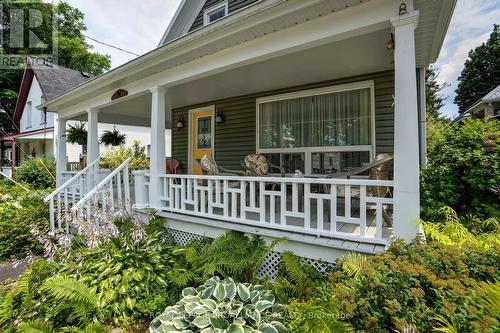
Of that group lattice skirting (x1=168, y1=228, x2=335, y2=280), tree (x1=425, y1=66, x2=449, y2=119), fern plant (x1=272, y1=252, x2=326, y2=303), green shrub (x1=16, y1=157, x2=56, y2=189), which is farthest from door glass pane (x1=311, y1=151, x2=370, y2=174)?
tree (x1=425, y1=66, x2=449, y2=119)

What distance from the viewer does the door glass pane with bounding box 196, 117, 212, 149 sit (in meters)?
7.43

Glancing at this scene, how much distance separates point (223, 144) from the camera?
7.02 metres

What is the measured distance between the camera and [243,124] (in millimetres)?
6582

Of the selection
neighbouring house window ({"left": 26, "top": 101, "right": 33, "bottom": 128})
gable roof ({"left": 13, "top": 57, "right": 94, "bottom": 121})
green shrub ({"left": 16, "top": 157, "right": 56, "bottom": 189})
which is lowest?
green shrub ({"left": 16, "top": 157, "right": 56, "bottom": 189})

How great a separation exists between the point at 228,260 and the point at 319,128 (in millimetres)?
3447

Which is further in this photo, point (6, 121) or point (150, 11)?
point (6, 121)

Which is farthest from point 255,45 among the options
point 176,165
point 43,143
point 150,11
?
point 43,143

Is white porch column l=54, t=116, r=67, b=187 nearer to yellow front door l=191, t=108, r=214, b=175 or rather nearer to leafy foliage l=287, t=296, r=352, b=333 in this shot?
yellow front door l=191, t=108, r=214, b=175

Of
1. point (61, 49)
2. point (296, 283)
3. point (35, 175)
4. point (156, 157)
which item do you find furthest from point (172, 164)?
point (61, 49)

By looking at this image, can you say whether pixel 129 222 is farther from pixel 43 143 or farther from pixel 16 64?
pixel 16 64

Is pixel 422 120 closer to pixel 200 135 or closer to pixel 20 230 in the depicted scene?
pixel 200 135

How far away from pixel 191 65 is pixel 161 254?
2.81m

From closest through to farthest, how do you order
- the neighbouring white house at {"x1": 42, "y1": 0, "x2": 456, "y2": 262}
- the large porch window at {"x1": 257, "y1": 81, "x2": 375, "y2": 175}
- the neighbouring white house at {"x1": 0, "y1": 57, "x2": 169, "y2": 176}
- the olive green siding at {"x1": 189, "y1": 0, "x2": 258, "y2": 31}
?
the neighbouring white house at {"x1": 42, "y1": 0, "x2": 456, "y2": 262}
the large porch window at {"x1": 257, "y1": 81, "x2": 375, "y2": 175}
the olive green siding at {"x1": 189, "y1": 0, "x2": 258, "y2": 31}
the neighbouring white house at {"x1": 0, "y1": 57, "x2": 169, "y2": 176}

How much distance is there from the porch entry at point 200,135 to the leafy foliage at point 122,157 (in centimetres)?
545
